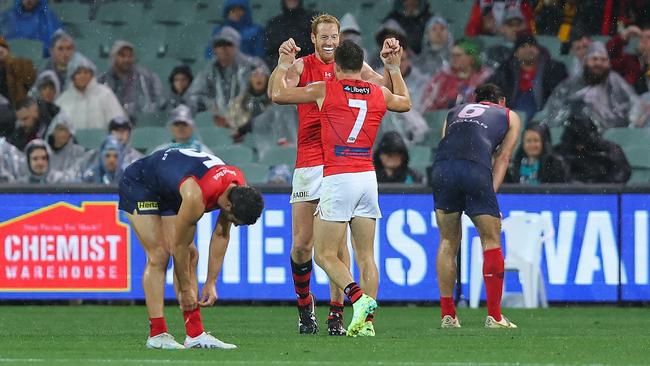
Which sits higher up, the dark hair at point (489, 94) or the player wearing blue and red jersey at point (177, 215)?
the dark hair at point (489, 94)

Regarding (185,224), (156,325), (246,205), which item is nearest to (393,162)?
(156,325)

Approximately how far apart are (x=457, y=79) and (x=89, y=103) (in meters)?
4.56

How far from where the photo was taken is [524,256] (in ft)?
48.1

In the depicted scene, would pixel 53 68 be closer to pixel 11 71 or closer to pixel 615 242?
pixel 11 71

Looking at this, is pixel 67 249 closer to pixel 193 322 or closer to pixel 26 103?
pixel 26 103

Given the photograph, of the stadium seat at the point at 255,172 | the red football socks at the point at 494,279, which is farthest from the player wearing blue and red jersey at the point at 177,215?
the stadium seat at the point at 255,172

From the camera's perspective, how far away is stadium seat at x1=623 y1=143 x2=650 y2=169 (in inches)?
659

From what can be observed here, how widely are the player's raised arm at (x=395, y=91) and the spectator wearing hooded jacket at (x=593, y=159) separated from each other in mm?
5536

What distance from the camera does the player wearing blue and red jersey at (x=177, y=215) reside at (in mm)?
8852

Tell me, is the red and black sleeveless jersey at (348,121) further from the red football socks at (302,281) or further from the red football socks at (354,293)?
the red football socks at (302,281)

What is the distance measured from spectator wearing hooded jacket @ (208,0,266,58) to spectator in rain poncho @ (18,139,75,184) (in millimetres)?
3439

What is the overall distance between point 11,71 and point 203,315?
6.09m

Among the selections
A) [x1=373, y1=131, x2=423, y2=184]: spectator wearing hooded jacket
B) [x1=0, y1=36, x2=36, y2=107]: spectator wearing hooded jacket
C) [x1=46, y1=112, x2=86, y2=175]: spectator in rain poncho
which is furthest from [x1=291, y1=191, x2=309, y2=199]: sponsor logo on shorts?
[x1=0, y1=36, x2=36, y2=107]: spectator wearing hooded jacket

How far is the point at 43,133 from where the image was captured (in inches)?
692
